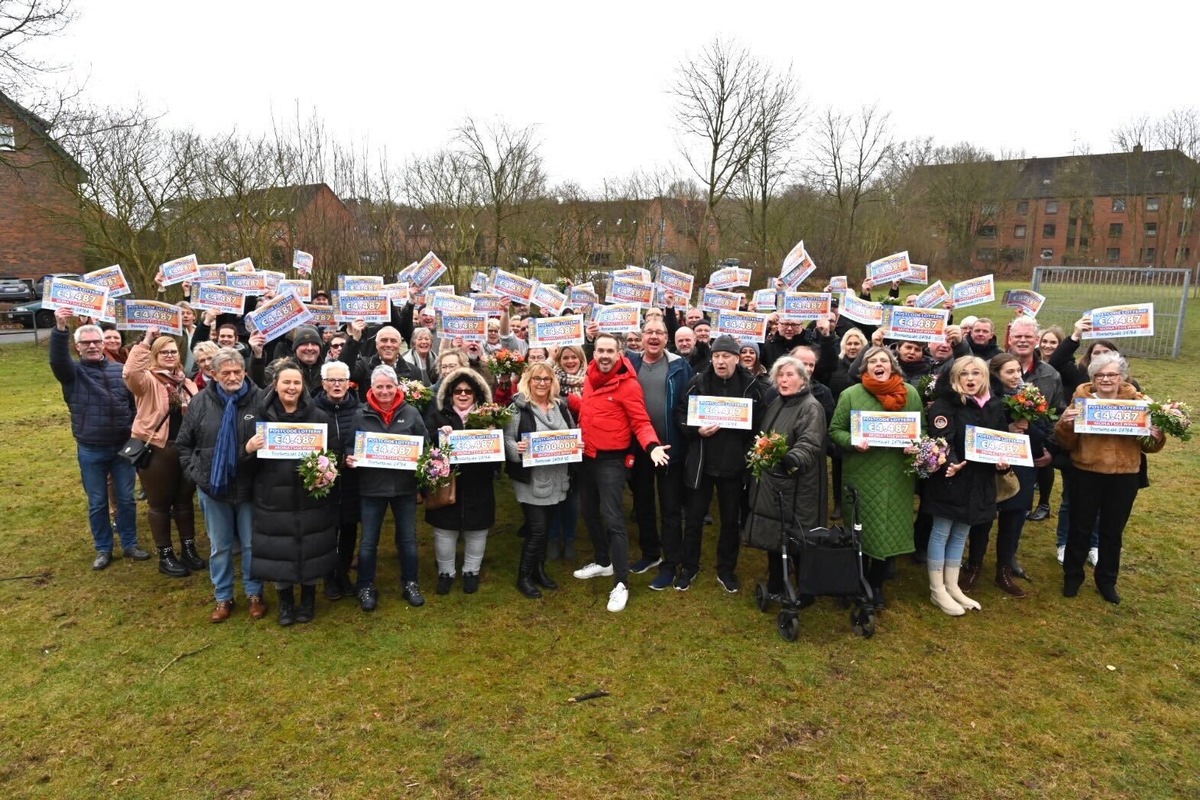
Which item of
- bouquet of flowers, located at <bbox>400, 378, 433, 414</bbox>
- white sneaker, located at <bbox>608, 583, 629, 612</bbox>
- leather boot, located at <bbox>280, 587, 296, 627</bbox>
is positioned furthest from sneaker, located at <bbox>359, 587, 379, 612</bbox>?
white sneaker, located at <bbox>608, 583, 629, 612</bbox>

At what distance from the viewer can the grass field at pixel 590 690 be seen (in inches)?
154

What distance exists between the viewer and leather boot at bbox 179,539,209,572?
6473mm

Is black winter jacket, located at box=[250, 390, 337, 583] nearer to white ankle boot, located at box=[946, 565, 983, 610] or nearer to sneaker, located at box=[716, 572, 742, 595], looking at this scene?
sneaker, located at box=[716, 572, 742, 595]

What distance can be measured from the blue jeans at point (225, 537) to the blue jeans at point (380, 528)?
832 mm

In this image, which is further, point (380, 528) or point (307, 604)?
point (380, 528)

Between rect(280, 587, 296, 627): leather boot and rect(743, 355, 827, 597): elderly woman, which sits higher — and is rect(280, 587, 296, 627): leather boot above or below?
below

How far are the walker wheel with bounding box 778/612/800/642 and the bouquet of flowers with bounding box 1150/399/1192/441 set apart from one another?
10.3 feet

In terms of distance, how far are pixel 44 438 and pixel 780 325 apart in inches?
469

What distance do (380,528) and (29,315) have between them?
28.1m

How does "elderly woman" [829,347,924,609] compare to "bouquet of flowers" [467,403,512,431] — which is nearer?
"elderly woman" [829,347,924,609]

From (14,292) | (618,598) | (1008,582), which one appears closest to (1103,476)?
(1008,582)

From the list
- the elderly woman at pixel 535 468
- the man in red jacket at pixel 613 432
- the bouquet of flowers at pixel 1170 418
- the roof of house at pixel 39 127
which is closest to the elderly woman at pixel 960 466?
the bouquet of flowers at pixel 1170 418

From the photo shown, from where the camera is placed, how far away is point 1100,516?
5816 mm

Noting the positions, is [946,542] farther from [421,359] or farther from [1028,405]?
[421,359]
